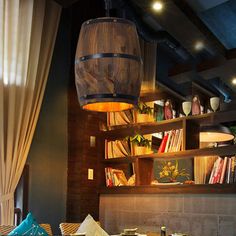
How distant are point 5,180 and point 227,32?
12.9ft

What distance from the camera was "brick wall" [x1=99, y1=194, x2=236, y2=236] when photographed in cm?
418

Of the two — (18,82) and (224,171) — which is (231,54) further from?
(18,82)

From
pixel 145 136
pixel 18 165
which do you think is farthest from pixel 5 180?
pixel 145 136

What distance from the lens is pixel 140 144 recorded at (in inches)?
204

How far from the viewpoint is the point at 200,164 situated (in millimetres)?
5664

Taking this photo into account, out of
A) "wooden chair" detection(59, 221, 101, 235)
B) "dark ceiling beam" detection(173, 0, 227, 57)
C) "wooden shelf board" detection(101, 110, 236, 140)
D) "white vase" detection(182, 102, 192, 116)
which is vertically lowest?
"wooden chair" detection(59, 221, 101, 235)

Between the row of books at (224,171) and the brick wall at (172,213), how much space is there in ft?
0.71

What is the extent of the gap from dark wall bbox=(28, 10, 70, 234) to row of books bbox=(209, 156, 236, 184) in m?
1.95

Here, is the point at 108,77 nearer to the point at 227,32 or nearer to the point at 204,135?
the point at 204,135

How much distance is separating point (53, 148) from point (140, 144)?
111 centimetres

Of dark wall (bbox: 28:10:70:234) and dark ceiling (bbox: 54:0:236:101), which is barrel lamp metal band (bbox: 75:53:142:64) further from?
dark wall (bbox: 28:10:70:234)

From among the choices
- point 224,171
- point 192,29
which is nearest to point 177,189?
point 224,171

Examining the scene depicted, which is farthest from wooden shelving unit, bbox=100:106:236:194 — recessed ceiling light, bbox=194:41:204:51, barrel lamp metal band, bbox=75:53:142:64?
barrel lamp metal band, bbox=75:53:142:64

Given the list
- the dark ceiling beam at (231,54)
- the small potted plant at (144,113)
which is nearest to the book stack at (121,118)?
the small potted plant at (144,113)
